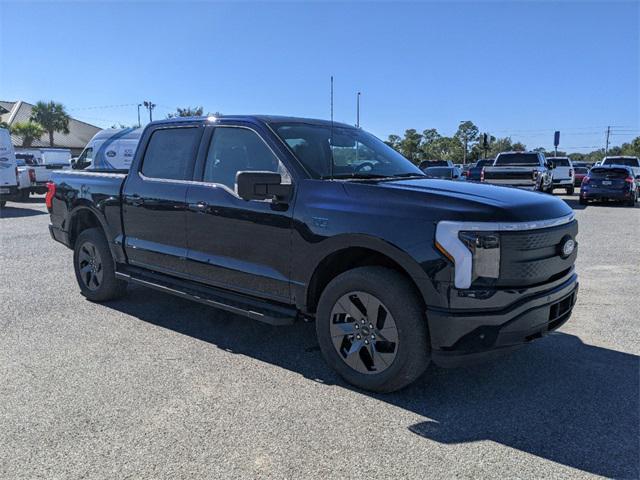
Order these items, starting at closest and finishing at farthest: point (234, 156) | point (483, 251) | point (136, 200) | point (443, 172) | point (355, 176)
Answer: point (483, 251) < point (355, 176) < point (234, 156) < point (136, 200) < point (443, 172)

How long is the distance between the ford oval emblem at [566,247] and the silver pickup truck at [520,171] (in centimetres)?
1355

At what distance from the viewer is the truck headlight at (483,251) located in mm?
3070

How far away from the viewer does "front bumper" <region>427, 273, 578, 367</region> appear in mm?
3098

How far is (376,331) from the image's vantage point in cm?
345

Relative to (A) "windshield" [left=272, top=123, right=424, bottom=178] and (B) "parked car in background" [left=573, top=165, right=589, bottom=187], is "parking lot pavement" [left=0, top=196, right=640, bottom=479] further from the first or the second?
(B) "parked car in background" [left=573, top=165, right=589, bottom=187]

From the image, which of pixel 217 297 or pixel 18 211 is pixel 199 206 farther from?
pixel 18 211

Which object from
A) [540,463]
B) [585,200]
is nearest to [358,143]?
[540,463]

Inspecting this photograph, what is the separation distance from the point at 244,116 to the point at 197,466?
283 cm

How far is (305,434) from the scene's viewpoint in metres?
2.99

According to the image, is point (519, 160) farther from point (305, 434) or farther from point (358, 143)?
point (305, 434)

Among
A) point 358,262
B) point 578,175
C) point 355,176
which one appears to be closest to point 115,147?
point 355,176

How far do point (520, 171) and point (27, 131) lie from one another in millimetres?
50233

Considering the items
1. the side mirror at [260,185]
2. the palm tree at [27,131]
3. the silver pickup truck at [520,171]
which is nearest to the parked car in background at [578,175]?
the silver pickup truck at [520,171]

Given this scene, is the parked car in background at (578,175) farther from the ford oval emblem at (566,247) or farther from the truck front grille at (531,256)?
the truck front grille at (531,256)
